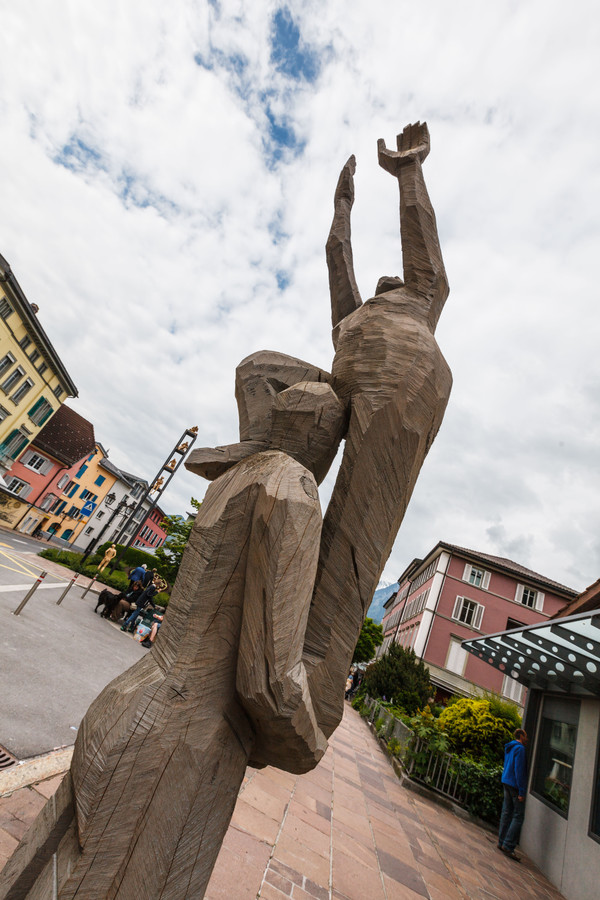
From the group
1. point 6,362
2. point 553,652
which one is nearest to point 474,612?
point 553,652

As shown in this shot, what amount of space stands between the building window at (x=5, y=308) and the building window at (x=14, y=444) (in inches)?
289

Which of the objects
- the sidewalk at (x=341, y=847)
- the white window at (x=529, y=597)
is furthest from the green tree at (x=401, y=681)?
the white window at (x=529, y=597)

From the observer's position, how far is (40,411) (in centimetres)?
2816

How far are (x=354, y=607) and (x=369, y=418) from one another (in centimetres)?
61

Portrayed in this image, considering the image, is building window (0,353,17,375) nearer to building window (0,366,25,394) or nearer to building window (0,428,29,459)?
building window (0,366,25,394)

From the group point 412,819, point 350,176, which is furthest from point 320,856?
point 350,176

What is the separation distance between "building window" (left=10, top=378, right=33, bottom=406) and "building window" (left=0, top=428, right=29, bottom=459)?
6.68ft

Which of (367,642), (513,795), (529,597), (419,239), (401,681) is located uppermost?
(529,597)

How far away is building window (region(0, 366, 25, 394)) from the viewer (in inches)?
974

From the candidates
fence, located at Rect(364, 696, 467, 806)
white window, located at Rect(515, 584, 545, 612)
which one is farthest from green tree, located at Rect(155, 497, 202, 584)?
white window, located at Rect(515, 584, 545, 612)

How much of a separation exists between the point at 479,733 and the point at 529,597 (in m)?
17.6

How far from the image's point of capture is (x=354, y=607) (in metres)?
1.35

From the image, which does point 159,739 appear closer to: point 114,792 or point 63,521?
point 114,792

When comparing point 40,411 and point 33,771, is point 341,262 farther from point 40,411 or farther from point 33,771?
point 40,411
